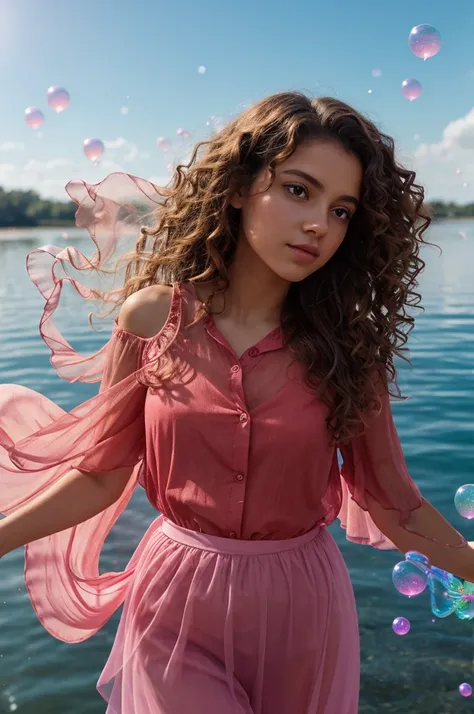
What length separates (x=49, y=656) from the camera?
4.18 m

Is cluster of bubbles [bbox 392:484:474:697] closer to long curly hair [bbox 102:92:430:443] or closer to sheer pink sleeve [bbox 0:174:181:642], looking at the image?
long curly hair [bbox 102:92:430:443]

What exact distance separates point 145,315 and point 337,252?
55 cm

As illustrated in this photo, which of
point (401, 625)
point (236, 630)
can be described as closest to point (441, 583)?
point (236, 630)

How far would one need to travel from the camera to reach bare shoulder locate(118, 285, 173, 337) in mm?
1983

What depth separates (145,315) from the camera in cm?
199

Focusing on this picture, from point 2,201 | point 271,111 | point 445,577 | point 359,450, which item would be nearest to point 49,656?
point 445,577

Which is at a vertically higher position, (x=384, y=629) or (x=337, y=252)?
(x=337, y=252)

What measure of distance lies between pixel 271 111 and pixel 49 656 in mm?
3259

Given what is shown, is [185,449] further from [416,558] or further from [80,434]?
[416,558]

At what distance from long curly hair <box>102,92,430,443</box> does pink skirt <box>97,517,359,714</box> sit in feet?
1.22

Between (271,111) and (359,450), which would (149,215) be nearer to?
(271,111)

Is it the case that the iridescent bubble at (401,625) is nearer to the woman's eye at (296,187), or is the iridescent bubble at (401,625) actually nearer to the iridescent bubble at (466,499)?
the iridescent bubble at (466,499)

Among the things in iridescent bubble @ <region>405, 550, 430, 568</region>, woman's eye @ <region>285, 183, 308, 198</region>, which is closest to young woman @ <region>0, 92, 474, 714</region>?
woman's eye @ <region>285, 183, 308, 198</region>

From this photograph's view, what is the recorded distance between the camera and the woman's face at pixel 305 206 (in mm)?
1864
